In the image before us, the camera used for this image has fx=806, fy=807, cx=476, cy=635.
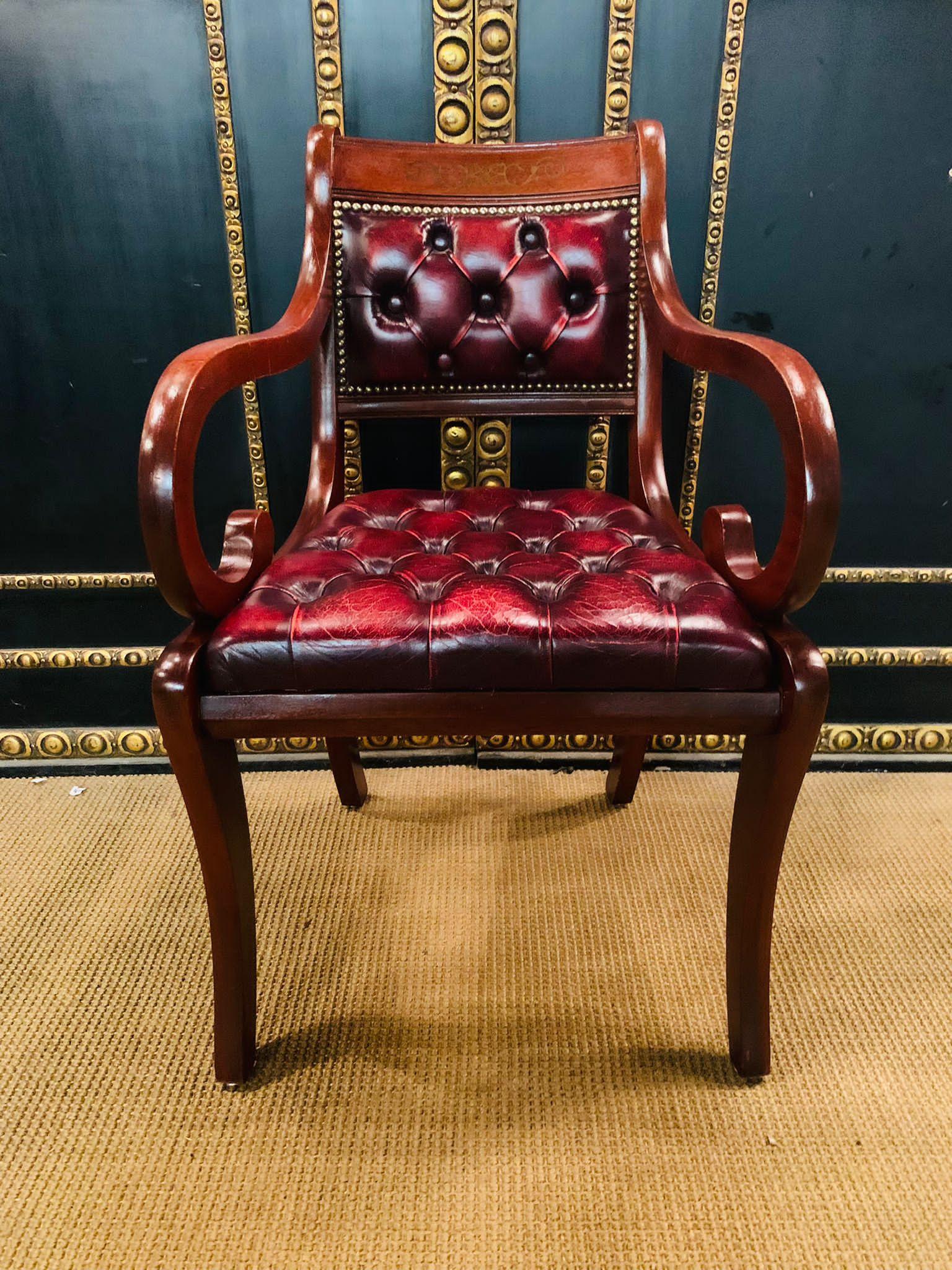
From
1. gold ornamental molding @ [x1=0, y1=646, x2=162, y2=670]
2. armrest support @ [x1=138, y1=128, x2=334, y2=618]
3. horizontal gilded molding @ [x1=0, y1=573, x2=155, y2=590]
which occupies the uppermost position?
armrest support @ [x1=138, y1=128, x2=334, y2=618]

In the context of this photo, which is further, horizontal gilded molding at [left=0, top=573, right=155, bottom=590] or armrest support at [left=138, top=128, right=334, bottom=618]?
horizontal gilded molding at [left=0, top=573, right=155, bottom=590]

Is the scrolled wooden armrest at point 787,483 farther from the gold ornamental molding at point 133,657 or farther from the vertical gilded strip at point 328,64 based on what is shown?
the gold ornamental molding at point 133,657

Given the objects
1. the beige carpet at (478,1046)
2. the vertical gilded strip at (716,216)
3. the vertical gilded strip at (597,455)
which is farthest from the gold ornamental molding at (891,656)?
the vertical gilded strip at (597,455)

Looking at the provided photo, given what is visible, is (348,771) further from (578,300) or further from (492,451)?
(578,300)

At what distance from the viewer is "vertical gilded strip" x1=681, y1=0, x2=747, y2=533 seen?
110 centimetres

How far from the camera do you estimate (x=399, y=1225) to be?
2.31ft

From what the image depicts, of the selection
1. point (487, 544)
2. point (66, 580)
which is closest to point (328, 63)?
point (487, 544)

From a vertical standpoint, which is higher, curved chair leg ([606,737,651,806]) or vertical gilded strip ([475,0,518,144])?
vertical gilded strip ([475,0,518,144])

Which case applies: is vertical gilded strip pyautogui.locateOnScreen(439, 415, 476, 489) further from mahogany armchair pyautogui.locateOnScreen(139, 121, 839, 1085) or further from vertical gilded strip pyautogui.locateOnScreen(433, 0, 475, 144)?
vertical gilded strip pyautogui.locateOnScreen(433, 0, 475, 144)

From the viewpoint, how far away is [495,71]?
3.67ft

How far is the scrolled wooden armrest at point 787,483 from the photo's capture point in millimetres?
640

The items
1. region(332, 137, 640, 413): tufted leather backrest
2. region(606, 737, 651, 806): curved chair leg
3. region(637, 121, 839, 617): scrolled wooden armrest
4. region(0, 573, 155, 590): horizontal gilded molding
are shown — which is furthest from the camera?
region(0, 573, 155, 590): horizontal gilded molding

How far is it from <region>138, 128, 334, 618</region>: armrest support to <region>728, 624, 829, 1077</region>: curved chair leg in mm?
487

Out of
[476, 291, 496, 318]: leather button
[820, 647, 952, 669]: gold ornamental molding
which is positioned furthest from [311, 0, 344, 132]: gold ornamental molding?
[820, 647, 952, 669]: gold ornamental molding
